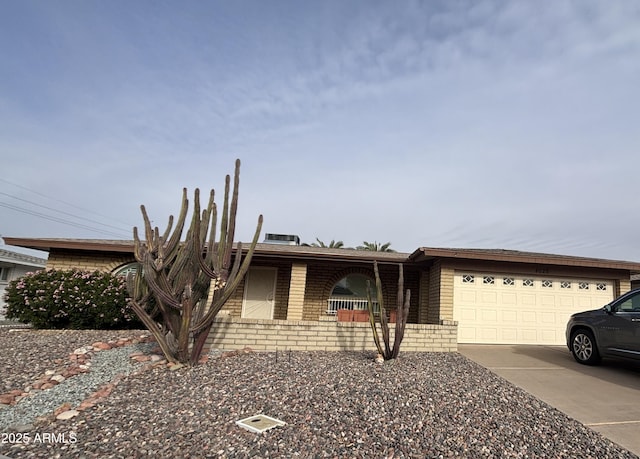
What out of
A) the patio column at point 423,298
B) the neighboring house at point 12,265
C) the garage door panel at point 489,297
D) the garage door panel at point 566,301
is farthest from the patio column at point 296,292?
the neighboring house at point 12,265

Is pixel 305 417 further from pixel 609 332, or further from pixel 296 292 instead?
pixel 296 292

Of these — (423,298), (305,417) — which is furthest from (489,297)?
(305,417)

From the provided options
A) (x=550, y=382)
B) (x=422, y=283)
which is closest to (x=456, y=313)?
(x=422, y=283)

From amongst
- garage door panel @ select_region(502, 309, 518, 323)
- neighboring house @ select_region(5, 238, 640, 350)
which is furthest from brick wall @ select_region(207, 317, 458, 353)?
garage door panel @ select_region(502, 309, 518, 323)

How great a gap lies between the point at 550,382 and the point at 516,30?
6825 mm

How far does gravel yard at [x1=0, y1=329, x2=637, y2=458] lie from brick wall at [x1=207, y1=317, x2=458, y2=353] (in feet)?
3.93

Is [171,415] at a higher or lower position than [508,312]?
lower

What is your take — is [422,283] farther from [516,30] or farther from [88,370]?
[88,370]

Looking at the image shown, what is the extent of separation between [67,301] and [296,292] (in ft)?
19.8

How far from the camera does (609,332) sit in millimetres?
6395

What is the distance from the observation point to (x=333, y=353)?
280 inches

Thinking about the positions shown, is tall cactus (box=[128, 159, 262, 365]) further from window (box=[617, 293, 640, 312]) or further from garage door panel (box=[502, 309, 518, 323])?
garage door panel (box=[502, 309, 518, 323])

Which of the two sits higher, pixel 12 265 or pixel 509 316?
pixel 12 265

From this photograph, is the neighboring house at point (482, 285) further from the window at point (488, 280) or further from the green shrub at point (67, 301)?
the green shrub at point (67, 301)
